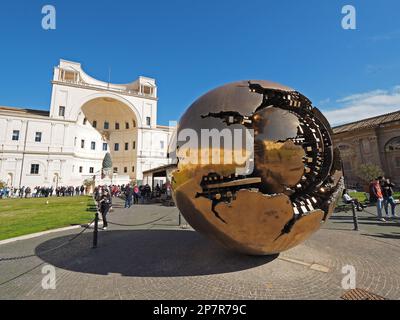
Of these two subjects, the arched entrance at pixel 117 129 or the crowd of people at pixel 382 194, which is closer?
the crowd of people at pixel 382 194

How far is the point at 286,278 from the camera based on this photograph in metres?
4.15

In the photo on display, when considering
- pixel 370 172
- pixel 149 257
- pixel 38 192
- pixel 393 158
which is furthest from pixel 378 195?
pixel 38 192

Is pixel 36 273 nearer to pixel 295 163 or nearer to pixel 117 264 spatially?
pixel 117 264

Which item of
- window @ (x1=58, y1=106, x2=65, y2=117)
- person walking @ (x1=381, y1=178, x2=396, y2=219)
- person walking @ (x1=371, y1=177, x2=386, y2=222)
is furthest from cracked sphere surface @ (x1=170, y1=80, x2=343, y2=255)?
window @ (x1=58, y1=106, x2=65, y2=117)

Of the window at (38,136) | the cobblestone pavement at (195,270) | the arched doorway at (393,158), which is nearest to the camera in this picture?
the cobblestone pavement at (195,270)

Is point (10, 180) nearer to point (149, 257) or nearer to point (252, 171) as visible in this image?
point (149, 257)

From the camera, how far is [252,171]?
4027mm

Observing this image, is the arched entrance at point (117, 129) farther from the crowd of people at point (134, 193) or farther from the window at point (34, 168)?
the crowd of people at point (134, 193)

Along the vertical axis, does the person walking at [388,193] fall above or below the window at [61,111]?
below

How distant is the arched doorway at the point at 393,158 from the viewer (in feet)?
107

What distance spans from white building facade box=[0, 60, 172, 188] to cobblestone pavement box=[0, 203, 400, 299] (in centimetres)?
3999

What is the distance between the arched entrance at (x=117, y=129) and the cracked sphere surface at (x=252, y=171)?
5203 centimetres

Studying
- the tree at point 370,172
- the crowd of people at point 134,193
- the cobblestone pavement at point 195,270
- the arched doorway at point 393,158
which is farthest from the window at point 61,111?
the arched doorway at point 393,158
